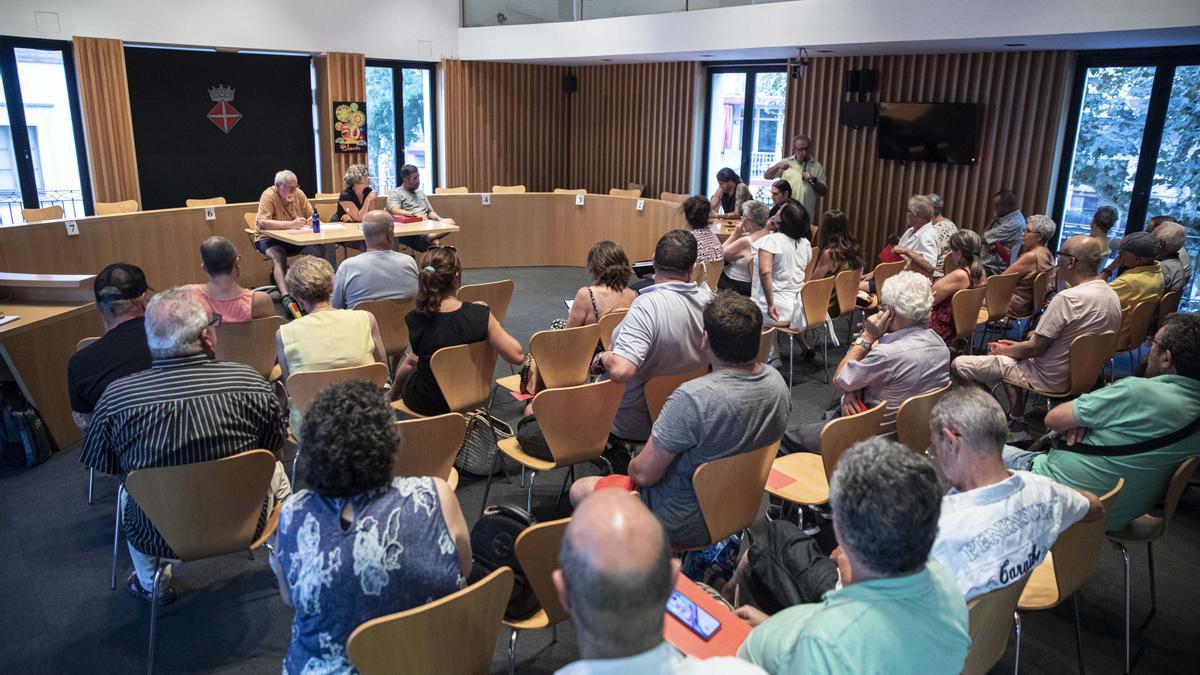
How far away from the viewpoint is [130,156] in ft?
33.0

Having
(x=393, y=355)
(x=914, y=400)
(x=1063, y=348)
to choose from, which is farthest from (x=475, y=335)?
(x=1063, y=348)

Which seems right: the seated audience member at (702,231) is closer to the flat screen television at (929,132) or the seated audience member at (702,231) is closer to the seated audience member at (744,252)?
the seated audience member at (744,252)

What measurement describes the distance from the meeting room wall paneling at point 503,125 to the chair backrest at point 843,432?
10467mm

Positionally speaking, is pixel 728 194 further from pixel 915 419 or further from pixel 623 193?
pixel 915 419

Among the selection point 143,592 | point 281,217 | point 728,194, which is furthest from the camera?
point 728,194

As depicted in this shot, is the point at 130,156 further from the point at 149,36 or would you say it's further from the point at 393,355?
the point at 393,355

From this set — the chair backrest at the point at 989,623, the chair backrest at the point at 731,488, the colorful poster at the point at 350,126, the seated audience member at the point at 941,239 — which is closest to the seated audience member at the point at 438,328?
the chair backrest at the point at 731,488

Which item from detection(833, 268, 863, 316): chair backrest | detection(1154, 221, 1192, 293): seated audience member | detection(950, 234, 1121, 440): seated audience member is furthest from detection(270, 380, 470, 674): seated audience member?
detection(1154, 221, 1192, 293): seated audience member

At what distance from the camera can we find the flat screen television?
9.27 m

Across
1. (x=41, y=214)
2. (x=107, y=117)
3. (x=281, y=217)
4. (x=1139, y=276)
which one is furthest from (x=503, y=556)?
(x=107, y=117)

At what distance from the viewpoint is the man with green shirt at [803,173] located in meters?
10.1

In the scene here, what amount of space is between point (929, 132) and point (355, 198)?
265 inches

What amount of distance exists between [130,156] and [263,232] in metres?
3.13

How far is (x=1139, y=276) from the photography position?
5918mm
